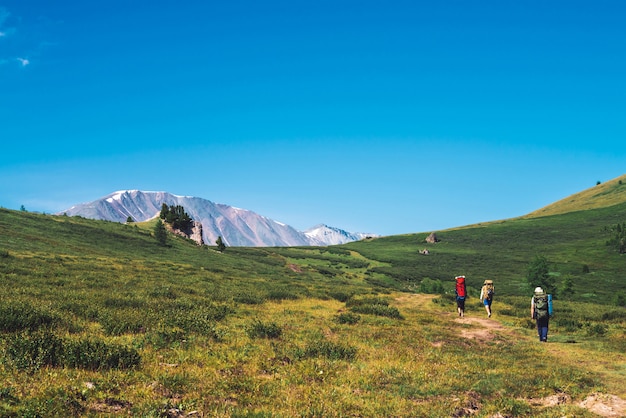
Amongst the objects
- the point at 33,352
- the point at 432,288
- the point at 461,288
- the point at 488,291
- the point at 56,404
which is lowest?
the point at 432,288

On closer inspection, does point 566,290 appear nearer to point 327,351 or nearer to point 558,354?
point 558,354

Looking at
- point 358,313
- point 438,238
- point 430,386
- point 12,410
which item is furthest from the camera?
point 438,238

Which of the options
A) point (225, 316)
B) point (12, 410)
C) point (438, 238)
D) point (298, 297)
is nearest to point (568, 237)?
point (438, 238)

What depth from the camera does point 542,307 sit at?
59.4 feet

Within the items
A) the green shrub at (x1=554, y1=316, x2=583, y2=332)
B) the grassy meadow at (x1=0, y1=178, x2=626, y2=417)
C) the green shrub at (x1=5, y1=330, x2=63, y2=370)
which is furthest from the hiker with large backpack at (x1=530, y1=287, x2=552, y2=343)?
the green shrub at (x1=5, y1=330, x2=63, y2=370)

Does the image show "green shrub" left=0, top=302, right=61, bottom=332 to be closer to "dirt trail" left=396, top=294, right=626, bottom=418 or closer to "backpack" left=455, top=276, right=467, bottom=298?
"dirt trail" left=396, top=294, right=626, bottom=418

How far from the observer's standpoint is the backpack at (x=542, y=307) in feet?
59.3

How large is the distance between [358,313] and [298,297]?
21.1 feet

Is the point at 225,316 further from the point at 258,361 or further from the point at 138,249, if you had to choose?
the point at 138,249

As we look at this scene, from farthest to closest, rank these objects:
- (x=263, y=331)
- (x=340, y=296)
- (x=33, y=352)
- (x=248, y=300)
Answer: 1. (x=340, y=296)
2. (x=248, y=300)
3. (x=263, y=331)
4. (x=33, y=352)

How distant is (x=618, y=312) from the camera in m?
26.8

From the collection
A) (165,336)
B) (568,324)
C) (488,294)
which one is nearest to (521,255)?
(488,294)

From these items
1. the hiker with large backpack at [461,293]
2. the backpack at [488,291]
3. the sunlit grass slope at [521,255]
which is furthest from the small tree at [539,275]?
the hiker with large backpack at [461,293]

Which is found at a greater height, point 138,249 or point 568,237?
point 568,237
